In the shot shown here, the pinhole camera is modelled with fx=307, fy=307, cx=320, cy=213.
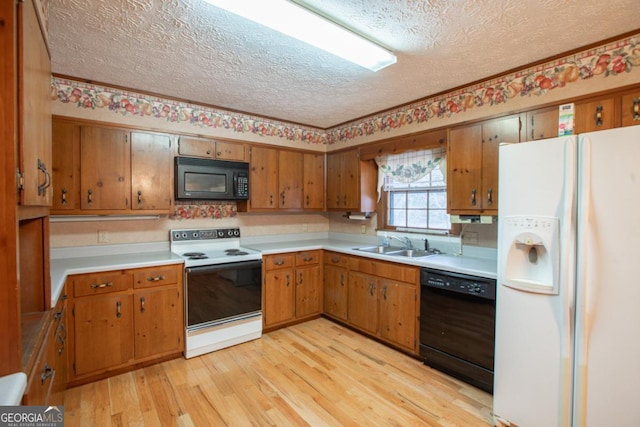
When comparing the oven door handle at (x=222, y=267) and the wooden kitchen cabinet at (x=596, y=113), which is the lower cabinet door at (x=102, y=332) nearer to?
the oven door handle at (x=222, y=267)

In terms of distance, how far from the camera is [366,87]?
2809 mm

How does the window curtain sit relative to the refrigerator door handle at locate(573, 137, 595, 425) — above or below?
above

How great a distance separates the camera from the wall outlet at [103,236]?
289cm

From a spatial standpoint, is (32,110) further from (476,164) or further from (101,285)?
(476,164)

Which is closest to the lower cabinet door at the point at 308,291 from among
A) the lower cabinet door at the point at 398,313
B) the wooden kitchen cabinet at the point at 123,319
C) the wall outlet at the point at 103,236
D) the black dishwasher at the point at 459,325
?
the lower cabinet door at the point at 398,313

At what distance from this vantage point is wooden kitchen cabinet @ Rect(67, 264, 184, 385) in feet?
7.75

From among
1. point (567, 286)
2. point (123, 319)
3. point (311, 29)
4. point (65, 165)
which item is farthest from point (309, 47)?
point (123, 319)

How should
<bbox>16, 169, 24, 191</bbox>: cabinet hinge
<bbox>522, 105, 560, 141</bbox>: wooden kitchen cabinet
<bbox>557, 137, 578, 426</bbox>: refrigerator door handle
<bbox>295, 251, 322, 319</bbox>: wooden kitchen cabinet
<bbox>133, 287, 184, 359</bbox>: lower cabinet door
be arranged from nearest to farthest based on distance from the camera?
1. <bbox>16, 169, 24, 191</bbox>: cabinet hinge
2. <bbox>557, 137, 578, 426</bbox>: refrigerator door handle
3. <bbox>522, 105, 560, 141</bbox>: wooden kitchen cabinet
4. <bbox>133, 287, 184, 359</bbox>: lower cabinet door
5. <bbox>295, 251, 322, 319</bbox>: wooden kitchen cabinet

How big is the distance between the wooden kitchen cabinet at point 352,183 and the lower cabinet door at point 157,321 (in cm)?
218

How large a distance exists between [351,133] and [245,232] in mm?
1861

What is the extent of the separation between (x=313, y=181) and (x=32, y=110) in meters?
3.17

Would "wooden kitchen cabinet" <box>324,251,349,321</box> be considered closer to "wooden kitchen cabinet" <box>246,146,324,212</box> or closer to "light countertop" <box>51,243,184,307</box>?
"wooden kitchen cabinet" <box>246,146,324,212</box>

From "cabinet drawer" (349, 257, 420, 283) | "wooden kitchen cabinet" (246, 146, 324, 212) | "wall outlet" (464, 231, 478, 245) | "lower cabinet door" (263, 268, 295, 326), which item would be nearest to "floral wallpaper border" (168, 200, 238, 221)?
"wooden kitchen cabinet" (246, 146, 324, 212)

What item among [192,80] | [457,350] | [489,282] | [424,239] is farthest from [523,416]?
[192,80]
